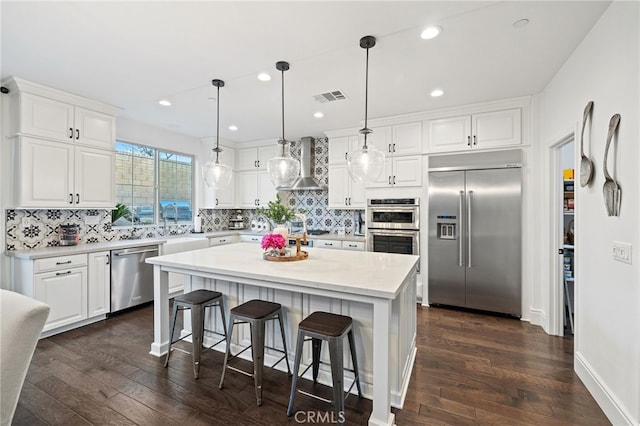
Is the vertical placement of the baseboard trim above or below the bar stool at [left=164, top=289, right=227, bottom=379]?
below

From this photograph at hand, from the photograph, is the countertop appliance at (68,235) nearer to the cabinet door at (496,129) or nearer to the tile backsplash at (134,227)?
the tile backsplash at (134,227)

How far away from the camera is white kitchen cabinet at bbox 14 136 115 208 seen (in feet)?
9.80

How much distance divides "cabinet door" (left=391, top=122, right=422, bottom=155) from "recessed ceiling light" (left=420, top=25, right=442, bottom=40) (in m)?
1.87

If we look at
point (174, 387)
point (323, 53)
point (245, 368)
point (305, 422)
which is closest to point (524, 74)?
point (323, 53)

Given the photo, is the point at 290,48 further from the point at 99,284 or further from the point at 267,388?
the point at 99,284

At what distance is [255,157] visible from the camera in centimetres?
564

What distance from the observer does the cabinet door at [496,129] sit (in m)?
3.42

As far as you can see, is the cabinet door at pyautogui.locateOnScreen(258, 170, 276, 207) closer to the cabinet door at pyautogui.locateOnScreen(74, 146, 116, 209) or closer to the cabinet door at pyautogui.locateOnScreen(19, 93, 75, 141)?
the cabinet door at pyautogui.locateOnScreen(74, 146, 116, 209)

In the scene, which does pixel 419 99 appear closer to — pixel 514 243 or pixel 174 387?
pixel 514 243

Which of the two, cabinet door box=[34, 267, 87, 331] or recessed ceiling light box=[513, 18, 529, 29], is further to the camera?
cabinet door box=[34, 267, 87, 331]

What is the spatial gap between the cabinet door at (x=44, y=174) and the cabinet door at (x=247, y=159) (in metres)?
2.81

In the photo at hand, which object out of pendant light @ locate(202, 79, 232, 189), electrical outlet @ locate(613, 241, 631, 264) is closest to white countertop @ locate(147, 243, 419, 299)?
pendant light @ locate(202, 79, 232, 189)

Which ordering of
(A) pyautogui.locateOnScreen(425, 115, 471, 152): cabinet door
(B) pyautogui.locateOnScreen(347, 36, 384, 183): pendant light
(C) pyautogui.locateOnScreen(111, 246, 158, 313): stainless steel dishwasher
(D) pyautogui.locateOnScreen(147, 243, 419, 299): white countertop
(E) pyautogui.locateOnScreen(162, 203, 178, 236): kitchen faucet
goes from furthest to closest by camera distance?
(E) pyautogui.locateOnScreen(162, 203, 178, 236): kitchen faucet
(A) pyautogui.locateOnScreen(425, 115, 471, 152): cabinet door
(C) pyautogui.locateOnScreen(111, 246, 158, 313): stainless steel dishwasher
(B) pyautogui.locateOnScreen(347, 36, 384, 183): pendant light
(D) pyautogui.locateOnScreen(147, 243, 419, 299): white countertop

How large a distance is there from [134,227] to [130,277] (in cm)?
101
